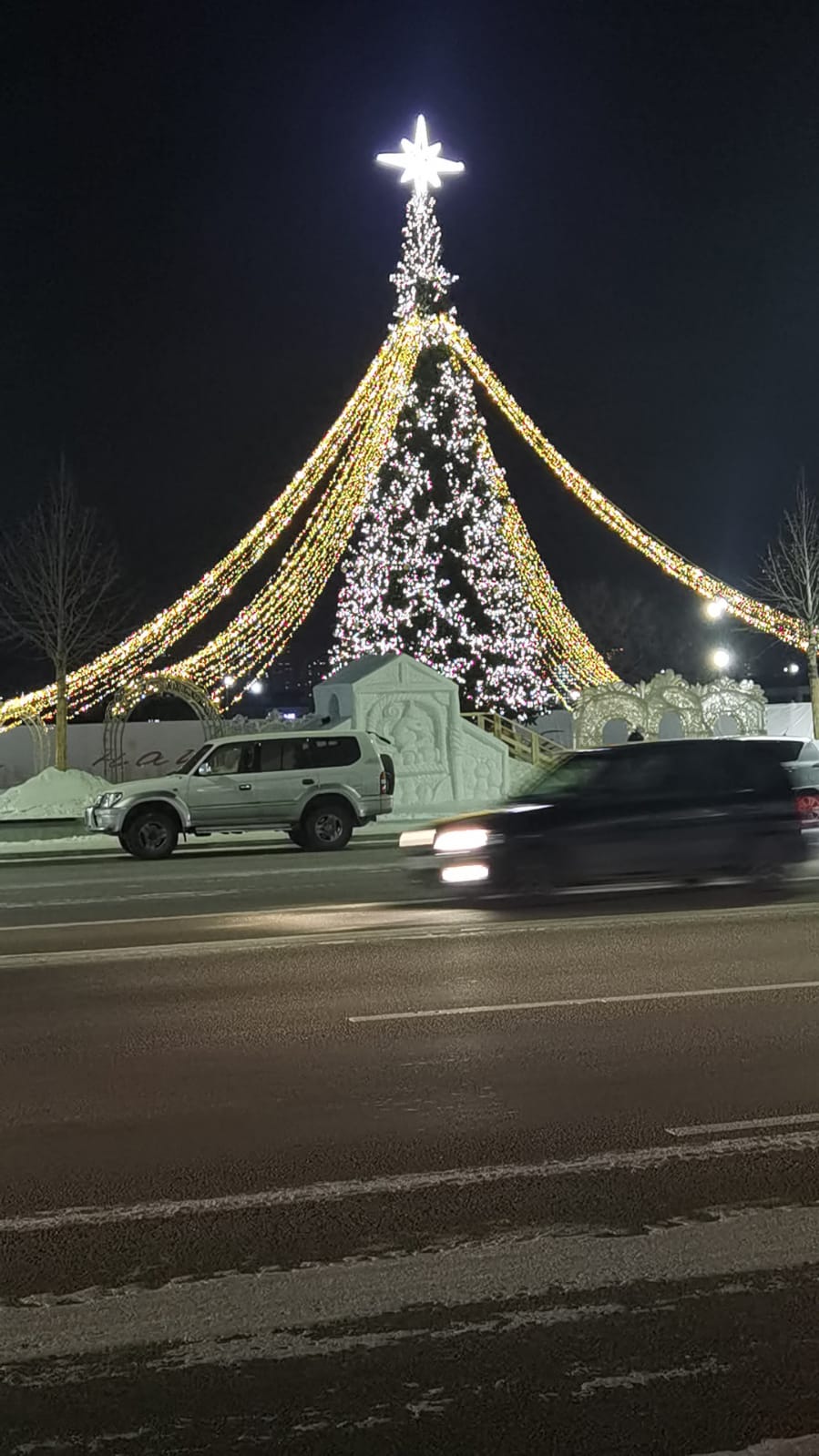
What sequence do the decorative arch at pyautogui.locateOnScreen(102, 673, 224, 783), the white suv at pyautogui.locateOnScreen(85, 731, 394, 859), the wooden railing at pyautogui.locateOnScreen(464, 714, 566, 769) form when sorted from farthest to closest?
the wooden railing at pyautogui.locateOnScreen(464, 714, 566, 769) < the decorative arch at pyautogui.locateOnScreen(102, 673, 224, 783) < the white suv at pyautogui.locateOnScreen(85, 731, 394, 859)

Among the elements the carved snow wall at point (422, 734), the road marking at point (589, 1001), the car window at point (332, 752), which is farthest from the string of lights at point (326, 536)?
the road marking at point (589, 1001)

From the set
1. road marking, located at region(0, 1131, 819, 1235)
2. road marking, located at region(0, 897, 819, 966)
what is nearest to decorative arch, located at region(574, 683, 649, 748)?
road marking, located at region(0, 897, 819, 966)

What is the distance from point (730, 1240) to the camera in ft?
15.4

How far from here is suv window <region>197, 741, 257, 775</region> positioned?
20.7 metres

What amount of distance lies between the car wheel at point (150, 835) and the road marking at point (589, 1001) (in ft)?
40.4

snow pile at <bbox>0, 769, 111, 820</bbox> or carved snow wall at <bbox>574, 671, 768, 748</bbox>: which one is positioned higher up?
carved snow wall at <bbox>574, 671, 768, 748</bbox>

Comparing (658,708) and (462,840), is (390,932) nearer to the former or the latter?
(462,840)

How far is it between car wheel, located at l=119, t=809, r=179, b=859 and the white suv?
0.01 meters

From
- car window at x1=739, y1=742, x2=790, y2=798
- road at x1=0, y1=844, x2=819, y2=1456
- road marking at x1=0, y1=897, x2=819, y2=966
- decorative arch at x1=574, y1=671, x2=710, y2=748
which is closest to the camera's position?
road at x1=0, y1=844, x2=819, y2=1456

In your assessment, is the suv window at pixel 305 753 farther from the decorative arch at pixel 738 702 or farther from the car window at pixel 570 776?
the decorative arch at pixel 738 702

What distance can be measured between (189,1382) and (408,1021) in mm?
4521

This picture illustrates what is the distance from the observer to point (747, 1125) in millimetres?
6051

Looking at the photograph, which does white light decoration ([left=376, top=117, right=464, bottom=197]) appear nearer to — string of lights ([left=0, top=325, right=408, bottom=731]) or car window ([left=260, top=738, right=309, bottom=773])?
string of lights ([left=0, top=325, right=408, bottom=731])

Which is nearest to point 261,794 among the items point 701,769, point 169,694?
point 701,769
